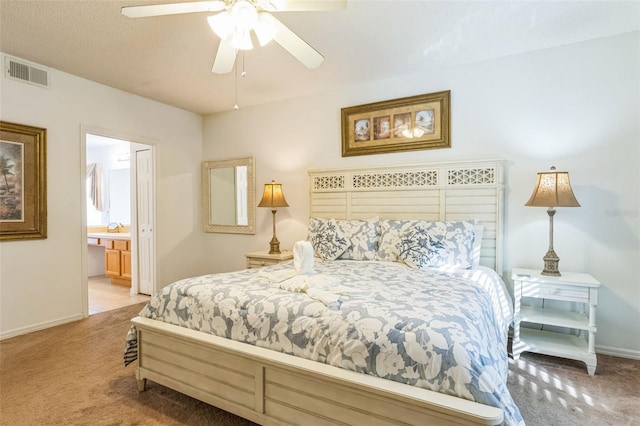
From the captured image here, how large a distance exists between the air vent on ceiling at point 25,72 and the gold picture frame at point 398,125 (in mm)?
2984

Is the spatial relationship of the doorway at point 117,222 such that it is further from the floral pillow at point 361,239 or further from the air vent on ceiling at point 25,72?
the floral pillow at point 361,239

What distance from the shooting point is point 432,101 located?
338 centimetres

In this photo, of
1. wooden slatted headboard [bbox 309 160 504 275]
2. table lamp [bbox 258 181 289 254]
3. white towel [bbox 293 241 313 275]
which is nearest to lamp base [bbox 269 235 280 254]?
table lamp [bbox 258 181 289 254]

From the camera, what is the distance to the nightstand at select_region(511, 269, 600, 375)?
2.40 m

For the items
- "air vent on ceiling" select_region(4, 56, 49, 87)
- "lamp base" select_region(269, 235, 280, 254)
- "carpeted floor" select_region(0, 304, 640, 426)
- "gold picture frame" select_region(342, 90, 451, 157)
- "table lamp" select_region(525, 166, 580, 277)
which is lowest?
"carpeted floor" select_region(0, 304, 640, 426)

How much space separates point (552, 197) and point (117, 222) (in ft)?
22.1

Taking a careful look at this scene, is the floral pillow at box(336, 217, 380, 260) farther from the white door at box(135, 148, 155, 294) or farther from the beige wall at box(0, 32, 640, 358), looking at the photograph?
the white door at box(135, 148, 155, 294)

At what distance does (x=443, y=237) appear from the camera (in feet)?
9.20

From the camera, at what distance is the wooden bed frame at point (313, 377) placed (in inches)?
52.6

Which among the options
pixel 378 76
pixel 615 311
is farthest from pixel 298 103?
pixel 615 311

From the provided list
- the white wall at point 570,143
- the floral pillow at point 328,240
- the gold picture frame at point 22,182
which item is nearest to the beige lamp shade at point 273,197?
the floral pillow at point 328,240

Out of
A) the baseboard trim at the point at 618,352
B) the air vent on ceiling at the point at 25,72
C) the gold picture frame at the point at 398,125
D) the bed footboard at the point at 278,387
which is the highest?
the air vent on ceiling at the point at 25,72

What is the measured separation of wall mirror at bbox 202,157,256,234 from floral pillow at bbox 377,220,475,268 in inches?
82.9

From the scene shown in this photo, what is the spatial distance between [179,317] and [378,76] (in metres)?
2.92
